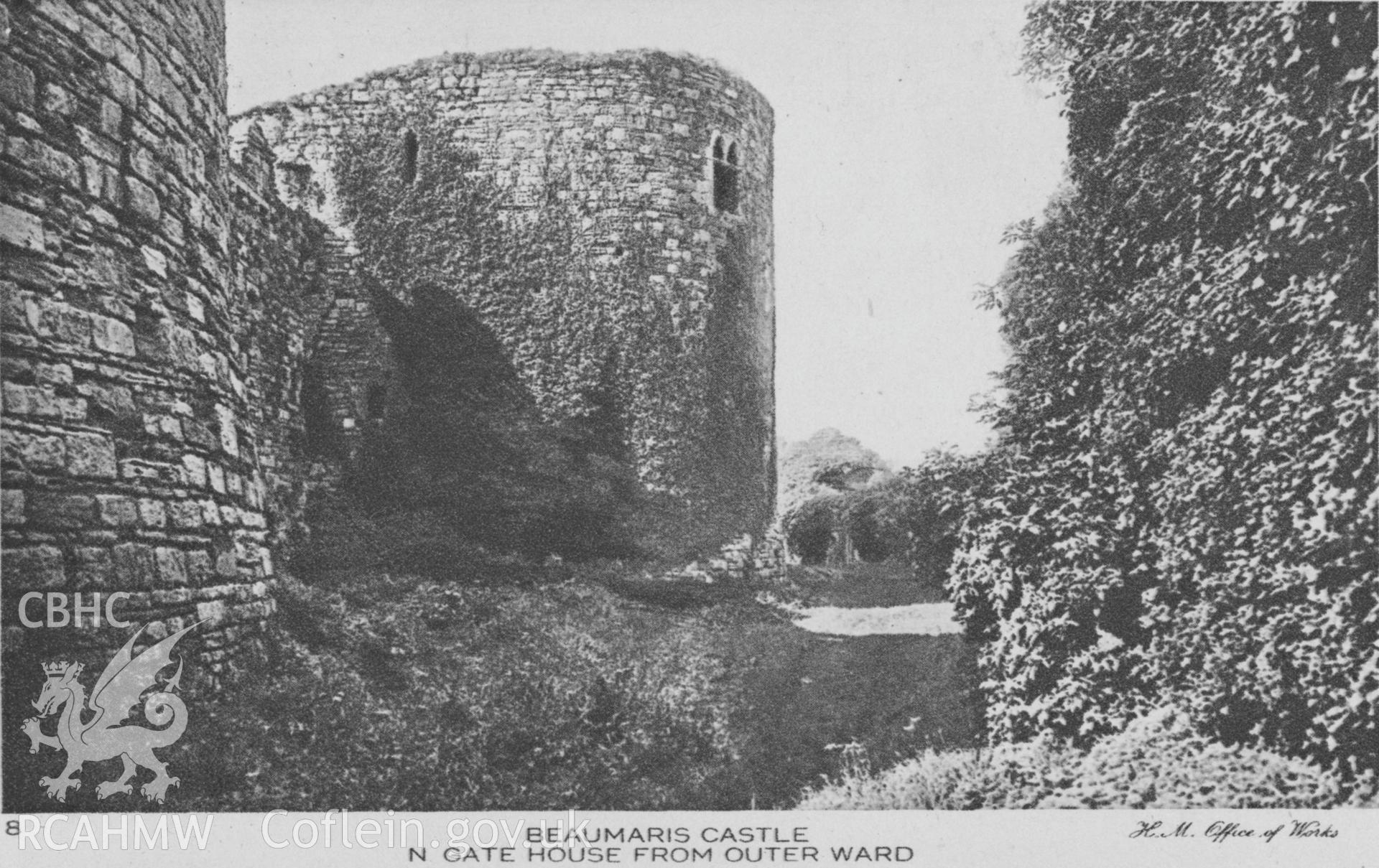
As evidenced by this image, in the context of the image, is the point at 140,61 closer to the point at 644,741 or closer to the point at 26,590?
the point at 26,590

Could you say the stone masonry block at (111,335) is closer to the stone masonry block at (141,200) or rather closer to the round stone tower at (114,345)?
the round stone tower at (114,345)

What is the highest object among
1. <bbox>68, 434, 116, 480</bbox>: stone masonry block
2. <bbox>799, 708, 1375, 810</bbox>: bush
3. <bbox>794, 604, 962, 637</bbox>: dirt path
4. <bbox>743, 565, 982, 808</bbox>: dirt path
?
<bbox>68, 434, 116, 480</bbox>: stone masonry block

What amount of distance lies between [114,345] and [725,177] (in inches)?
202

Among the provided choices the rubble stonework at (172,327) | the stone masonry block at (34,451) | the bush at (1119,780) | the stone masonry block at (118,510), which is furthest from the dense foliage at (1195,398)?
the stone masonry block at (34,451)

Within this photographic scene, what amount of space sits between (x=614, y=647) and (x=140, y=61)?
372cm

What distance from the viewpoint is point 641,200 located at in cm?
717

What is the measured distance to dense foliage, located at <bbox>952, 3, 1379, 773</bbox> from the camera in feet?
13.7

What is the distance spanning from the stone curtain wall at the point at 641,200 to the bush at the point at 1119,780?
2.48 metres

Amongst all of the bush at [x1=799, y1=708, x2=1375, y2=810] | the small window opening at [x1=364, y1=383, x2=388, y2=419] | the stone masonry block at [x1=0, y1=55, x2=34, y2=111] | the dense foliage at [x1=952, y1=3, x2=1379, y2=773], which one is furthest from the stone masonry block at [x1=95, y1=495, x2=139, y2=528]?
the dense foliage at [x1=952, y1=3, x2=1379, y2=773]

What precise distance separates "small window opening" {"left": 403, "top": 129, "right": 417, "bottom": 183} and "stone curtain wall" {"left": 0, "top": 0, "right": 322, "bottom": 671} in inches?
84.2

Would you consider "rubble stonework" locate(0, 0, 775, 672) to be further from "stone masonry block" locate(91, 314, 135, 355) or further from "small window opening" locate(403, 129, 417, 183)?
"small window opening" locate(403, 129, 417, 183)

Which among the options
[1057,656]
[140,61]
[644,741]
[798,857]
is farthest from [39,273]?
[1057,656]

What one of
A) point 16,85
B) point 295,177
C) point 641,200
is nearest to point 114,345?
point 16,85

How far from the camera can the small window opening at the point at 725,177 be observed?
296 inches
